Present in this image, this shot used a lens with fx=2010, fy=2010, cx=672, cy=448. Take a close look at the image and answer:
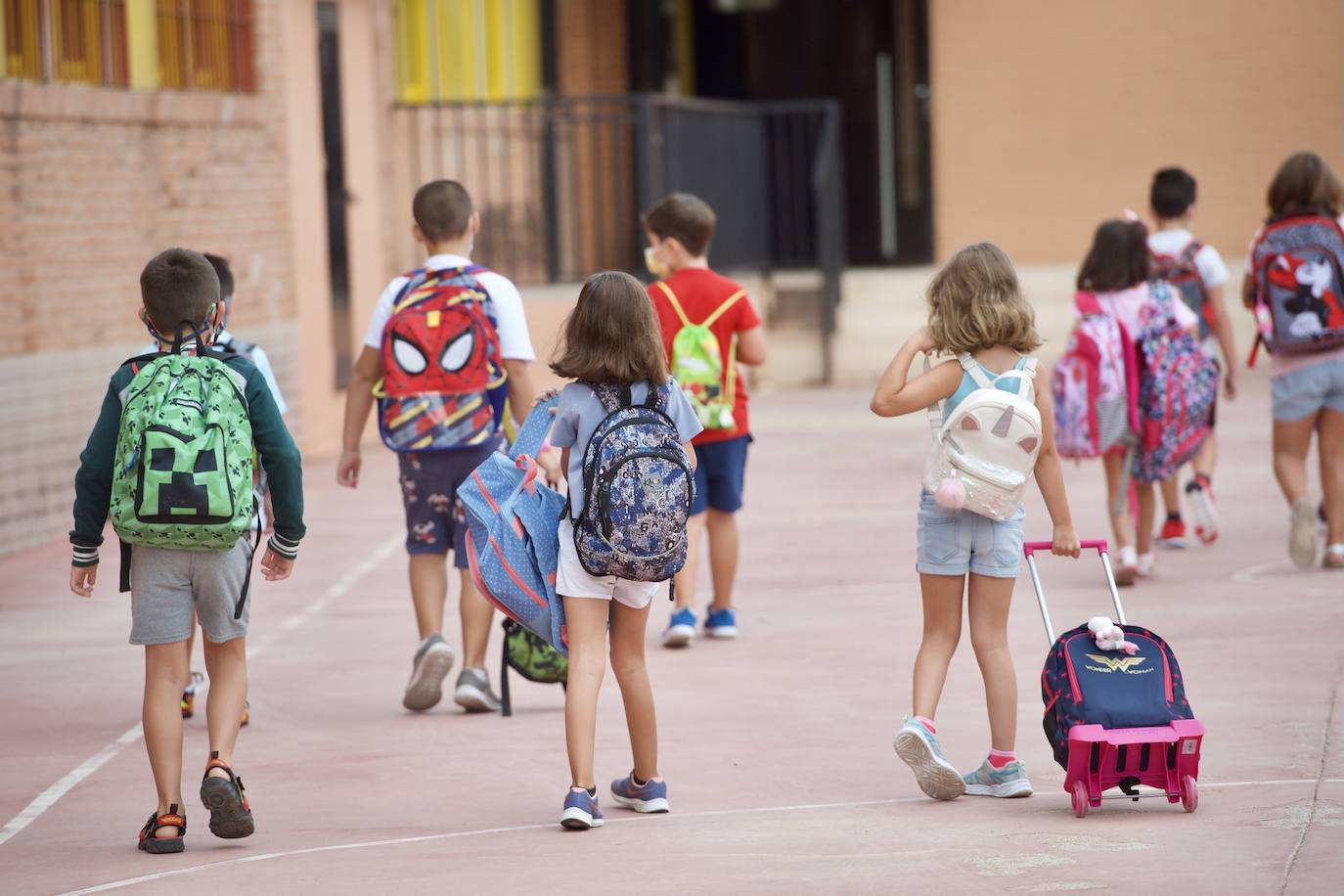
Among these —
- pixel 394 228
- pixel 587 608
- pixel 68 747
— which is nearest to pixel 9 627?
pixel 68 747

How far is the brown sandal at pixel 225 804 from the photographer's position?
534 cm

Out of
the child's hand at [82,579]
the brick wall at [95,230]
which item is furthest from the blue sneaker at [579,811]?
the brick wall at [95,230]

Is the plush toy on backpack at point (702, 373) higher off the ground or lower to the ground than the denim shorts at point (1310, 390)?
higher

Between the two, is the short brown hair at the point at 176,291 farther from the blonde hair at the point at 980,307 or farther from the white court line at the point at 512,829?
the blonde hair at the point at 980,307

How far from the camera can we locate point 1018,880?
4816 mm

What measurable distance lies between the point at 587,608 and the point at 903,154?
16244 millimetres

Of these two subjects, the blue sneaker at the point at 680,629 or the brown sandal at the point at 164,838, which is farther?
the blue sneaker at the point at 680,629

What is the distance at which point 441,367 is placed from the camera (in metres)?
7.00

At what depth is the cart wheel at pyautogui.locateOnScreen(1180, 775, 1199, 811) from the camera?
17.5 feet

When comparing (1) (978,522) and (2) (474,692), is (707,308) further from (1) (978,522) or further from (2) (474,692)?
(1) (978,522)

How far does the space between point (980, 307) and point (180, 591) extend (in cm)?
234

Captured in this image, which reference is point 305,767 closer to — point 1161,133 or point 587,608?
point 587,608

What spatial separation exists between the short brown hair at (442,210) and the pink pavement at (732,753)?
5.68 feet

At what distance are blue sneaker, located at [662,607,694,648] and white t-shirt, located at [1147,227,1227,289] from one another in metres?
3.20
